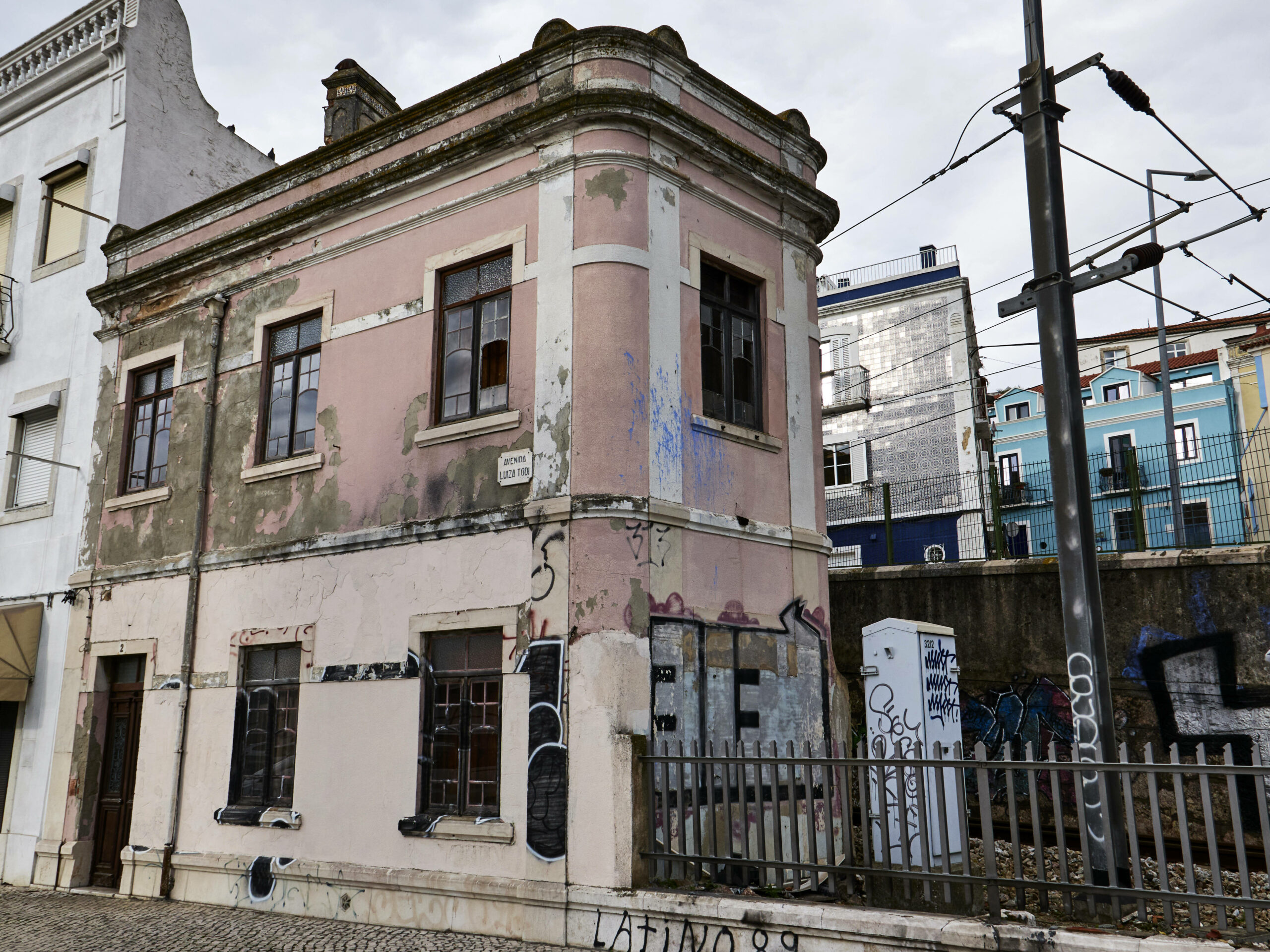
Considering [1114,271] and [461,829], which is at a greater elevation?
[1114,271]

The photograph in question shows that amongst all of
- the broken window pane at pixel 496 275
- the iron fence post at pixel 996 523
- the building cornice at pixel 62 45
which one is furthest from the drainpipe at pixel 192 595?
the iron fence post at pixel 996 523

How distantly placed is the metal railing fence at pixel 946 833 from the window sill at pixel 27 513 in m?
9.72

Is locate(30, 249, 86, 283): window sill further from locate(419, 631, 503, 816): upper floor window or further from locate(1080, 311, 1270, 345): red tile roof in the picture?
locate(1080, 311, 1270, 345): red tile roof

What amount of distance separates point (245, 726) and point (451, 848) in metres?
3.26

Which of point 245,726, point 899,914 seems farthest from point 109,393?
point 899,914

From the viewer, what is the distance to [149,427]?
1291cm

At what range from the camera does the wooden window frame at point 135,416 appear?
1262cm

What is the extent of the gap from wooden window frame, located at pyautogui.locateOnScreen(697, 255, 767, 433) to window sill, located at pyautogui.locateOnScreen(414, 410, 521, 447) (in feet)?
5.80

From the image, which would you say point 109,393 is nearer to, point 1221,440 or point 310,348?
point 310,348

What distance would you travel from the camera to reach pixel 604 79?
30.6ft

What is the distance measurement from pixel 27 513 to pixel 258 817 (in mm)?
6415

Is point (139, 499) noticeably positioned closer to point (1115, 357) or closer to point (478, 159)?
point (478, 159)

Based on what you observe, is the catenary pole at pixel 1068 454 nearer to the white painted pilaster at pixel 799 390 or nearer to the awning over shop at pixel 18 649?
the white painted pilaster at pixel 799 390

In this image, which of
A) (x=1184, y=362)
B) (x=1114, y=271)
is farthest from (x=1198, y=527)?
(x=1184, y=362)
